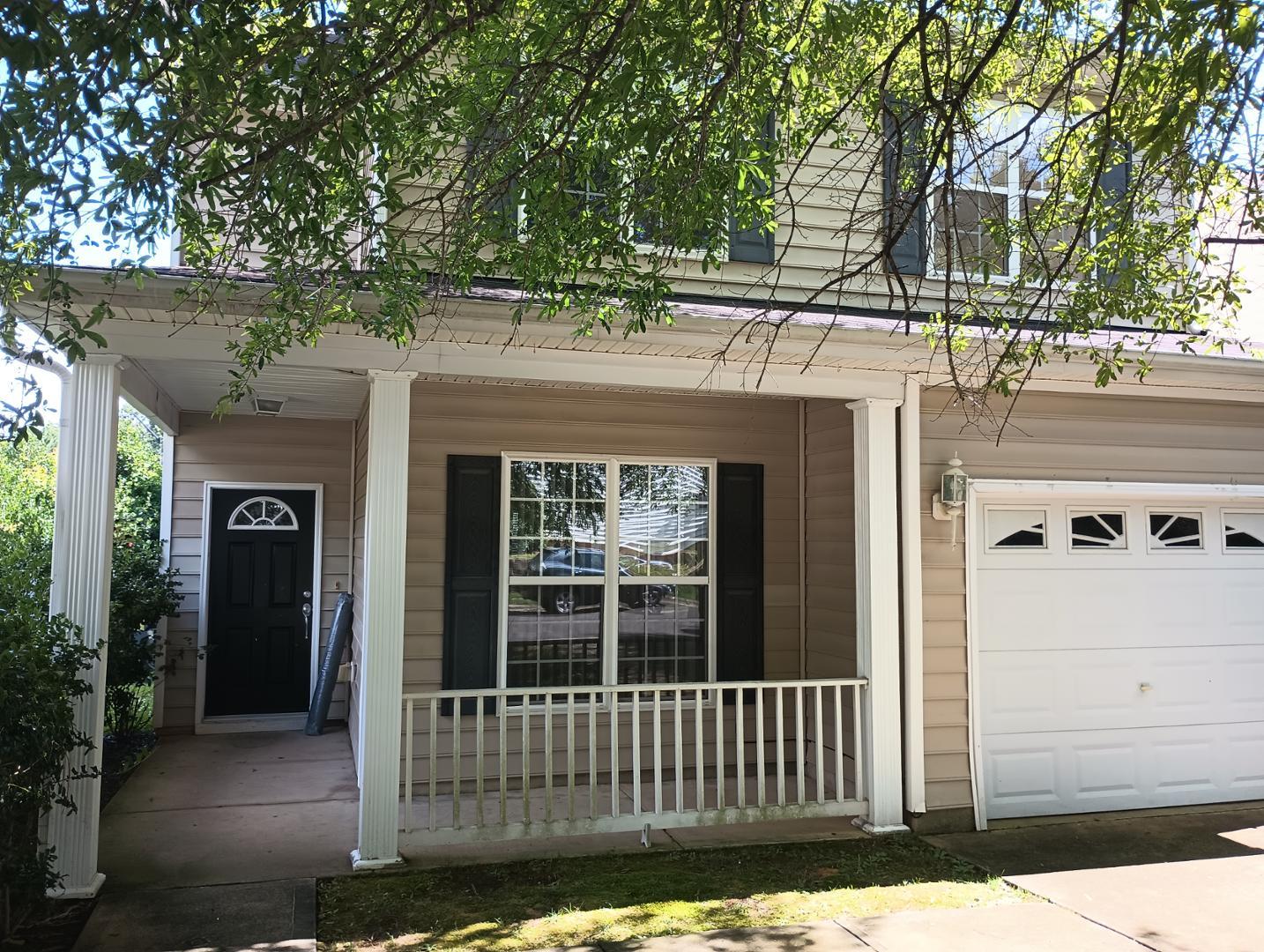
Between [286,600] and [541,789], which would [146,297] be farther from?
[286,600]

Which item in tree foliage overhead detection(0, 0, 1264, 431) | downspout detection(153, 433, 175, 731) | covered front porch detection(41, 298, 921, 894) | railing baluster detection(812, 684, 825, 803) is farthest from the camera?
downspout detection(153, 433, 175, 731)

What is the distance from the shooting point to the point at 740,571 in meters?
7.22

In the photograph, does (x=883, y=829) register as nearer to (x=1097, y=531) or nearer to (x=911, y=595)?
(x=911, y=595)

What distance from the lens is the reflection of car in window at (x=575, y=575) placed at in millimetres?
6902

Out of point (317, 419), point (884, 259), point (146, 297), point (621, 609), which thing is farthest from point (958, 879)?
point (317, 419)

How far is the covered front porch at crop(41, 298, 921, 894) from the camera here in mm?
5195

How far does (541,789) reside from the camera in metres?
6.78

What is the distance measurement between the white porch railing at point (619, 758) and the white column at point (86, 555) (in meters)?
1.50

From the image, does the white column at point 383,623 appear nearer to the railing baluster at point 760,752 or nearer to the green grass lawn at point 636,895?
the green grass lawn at point 636,895

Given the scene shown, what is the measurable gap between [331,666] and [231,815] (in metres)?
2.56

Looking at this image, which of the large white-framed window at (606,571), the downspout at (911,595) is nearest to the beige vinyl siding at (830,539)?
the downspout at (911,595)

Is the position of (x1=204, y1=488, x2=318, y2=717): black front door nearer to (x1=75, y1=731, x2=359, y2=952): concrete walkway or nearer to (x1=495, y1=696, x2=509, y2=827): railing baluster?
(x1=75, y1=731, x2=359, y2=952): concrete walkway

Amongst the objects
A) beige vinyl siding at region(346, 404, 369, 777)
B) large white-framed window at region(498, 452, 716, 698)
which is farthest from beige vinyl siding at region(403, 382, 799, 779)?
beige vinyl siding at region(346, 404, 369, 777)

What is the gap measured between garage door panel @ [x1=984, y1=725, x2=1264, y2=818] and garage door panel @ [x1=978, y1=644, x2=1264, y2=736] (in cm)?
8
